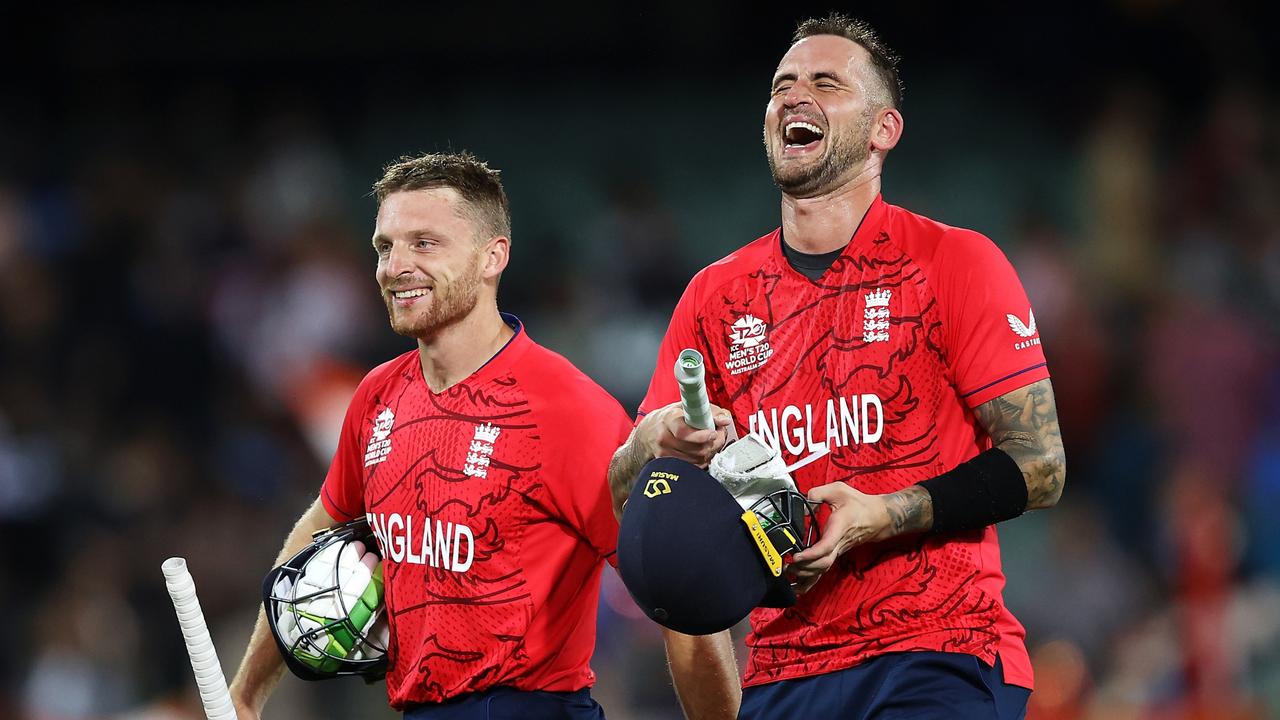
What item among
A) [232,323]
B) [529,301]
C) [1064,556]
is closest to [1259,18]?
[1064,556]

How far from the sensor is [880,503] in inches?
143

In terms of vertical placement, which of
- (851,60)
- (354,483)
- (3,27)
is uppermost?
(3,27)

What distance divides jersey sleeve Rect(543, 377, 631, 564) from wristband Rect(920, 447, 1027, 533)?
97 centimetres

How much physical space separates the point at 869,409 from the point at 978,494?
36 cm

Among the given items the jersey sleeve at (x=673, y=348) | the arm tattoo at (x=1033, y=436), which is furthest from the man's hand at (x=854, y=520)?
the jersey sleeve at (x=673, y=348)

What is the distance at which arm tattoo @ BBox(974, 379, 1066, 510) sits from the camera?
3.74 metres

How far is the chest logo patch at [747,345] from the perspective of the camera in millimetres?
4090

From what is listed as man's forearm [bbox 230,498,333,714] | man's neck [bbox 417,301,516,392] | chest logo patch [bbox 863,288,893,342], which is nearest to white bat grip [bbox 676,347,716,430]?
chest logo patch [bbox 863,288,893,342]

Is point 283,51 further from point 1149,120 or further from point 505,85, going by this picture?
point 1149,120

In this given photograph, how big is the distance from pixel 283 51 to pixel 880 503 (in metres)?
10.3

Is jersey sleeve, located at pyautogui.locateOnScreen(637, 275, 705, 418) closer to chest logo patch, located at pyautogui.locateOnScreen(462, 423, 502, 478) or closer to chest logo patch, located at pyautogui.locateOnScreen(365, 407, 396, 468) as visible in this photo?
chest logo patch, located at pyautogui.locateOnScreen(462, 423, 502, 478)

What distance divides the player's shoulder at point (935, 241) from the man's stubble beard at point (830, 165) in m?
0.17

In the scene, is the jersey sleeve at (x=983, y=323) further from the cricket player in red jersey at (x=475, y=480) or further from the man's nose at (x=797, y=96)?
the cricket player in red jersey at (x=475, y=480)

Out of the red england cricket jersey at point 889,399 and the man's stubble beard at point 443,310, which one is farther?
the man's stubble beard at point 443,310
